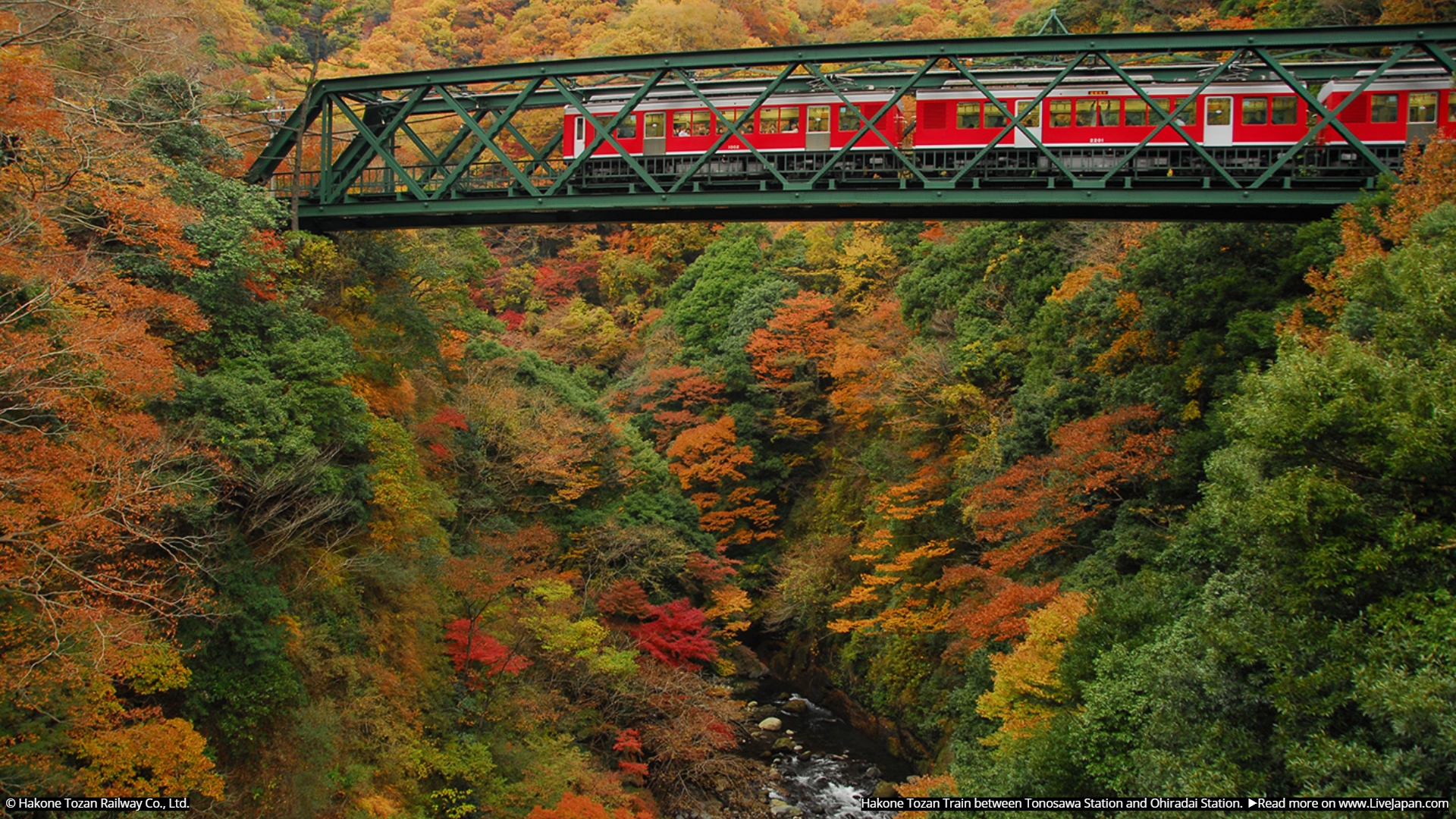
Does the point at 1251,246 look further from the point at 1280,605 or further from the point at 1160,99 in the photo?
the point at 1280,605

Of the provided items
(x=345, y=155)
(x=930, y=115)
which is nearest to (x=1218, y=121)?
(x=930, y=115)

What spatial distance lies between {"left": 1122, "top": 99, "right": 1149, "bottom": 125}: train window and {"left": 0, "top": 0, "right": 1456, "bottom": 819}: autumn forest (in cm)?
287

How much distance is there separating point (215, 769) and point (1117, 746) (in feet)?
42.9

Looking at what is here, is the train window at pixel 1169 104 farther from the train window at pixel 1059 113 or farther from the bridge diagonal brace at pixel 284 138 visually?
the bridge diagonal brace at pixel 284 138

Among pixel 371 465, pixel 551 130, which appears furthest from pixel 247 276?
pixel 551 130

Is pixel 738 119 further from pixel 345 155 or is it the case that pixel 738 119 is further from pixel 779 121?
pixel 345 155

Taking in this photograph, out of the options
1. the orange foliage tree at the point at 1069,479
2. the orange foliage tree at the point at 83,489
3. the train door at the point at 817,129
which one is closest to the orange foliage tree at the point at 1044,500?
the orange foliage tree at the point at 1069,479

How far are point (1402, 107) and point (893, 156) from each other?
10600 mm

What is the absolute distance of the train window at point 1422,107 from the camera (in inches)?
730

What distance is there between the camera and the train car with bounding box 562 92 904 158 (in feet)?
73.3

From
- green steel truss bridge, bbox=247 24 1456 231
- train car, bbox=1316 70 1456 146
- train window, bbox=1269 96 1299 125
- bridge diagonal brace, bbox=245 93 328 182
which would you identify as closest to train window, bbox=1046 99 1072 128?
green steel truss bridge, bbox=247 24 1456 231

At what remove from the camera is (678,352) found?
37.3m

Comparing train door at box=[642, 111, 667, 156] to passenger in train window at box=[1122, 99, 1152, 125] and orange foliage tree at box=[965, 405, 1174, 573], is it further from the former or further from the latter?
orange foliage tree at box=[965, 405, 1174, 573]

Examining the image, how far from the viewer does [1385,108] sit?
18.8 metres
